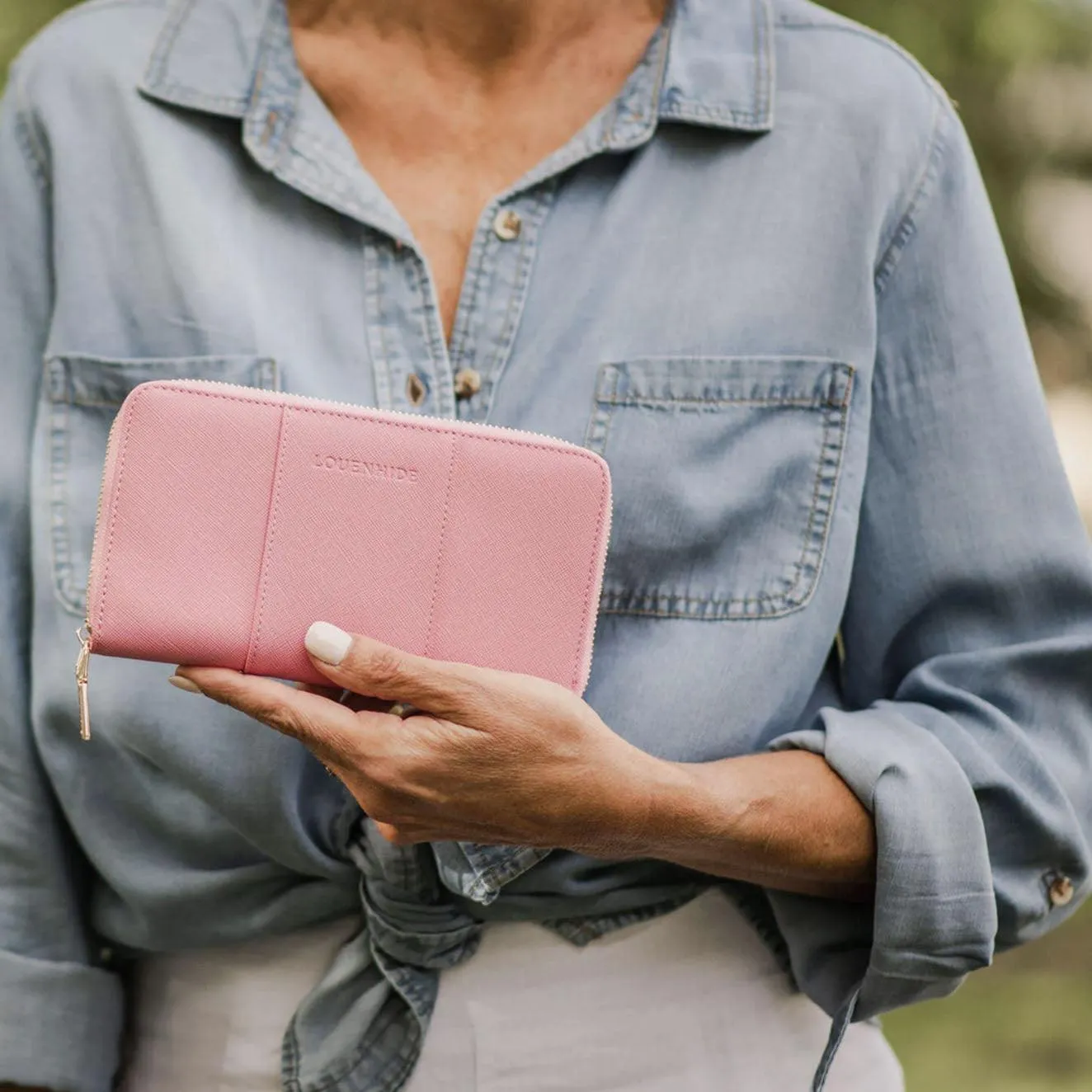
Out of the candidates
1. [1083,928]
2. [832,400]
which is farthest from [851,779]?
[1083,928]

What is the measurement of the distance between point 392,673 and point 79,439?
49 cm

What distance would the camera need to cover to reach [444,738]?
3.95ft

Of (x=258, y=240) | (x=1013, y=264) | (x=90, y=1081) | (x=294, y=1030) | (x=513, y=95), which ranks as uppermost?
(x=513, y=95)

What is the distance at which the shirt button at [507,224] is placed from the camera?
1.50m

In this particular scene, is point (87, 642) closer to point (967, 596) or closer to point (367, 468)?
point (367, 468)

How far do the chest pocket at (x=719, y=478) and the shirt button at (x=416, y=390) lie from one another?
162 mm

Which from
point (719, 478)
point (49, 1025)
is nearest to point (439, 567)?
point (719, 478)

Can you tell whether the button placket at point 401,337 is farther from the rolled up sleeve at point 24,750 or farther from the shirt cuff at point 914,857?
the shirt cuff at point 914,857

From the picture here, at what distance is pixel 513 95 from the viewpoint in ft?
5.13

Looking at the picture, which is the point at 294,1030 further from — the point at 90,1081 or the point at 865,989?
the point at 865,989

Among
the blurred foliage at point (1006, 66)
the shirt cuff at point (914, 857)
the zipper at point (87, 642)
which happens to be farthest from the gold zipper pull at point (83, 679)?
the blurred foliage at point (1006, 66)

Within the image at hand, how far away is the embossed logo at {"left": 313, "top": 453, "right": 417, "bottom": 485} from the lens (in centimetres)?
122

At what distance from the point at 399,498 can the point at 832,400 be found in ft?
1.55

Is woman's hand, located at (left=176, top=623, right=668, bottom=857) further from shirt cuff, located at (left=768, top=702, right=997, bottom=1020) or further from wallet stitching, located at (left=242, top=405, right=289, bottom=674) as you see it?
shirt cuff, located at (left=768, top=702, right=997, bottom=1020)
